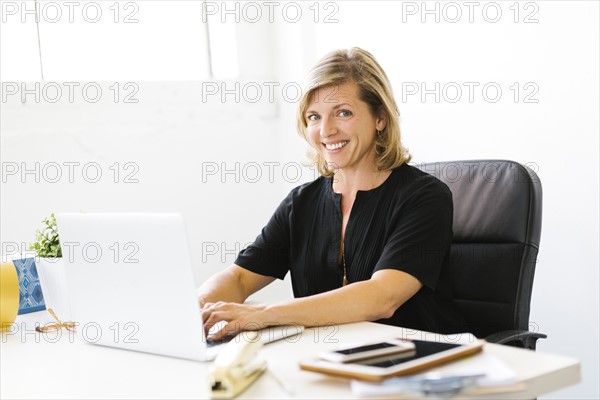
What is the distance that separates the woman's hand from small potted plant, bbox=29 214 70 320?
1.40 ft

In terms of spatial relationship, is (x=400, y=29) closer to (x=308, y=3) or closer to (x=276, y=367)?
(x=308, y=3)

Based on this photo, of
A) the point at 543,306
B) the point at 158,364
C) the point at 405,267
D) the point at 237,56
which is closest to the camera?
the point at 158,364

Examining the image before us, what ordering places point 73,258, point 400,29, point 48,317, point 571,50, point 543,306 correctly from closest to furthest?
point 73,258, point 48,317, point 571,50, point 543,306, point 400,29

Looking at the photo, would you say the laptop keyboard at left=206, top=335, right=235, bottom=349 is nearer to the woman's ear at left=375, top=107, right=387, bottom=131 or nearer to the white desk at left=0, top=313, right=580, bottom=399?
the white desk at left=0, top=313, right=580, bottom=399

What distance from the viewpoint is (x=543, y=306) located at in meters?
2.69

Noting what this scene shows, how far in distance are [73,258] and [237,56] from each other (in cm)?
241

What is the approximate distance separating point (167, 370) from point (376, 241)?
31.0 inches

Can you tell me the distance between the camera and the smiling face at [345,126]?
2.15m

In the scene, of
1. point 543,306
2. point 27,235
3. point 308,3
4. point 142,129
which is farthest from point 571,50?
point 27,235

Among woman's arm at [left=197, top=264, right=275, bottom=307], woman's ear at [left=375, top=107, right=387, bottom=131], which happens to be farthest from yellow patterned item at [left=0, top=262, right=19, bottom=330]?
woman's ear at [left=375, top=107, right=387, bottom=131]

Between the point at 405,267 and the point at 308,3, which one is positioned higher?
the point at 308,3

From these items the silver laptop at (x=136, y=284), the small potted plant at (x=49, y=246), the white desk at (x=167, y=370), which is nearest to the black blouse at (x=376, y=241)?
the white desk at (x=167, y=370)

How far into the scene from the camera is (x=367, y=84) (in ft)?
7.08

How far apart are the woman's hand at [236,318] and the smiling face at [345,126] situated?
0.66m
